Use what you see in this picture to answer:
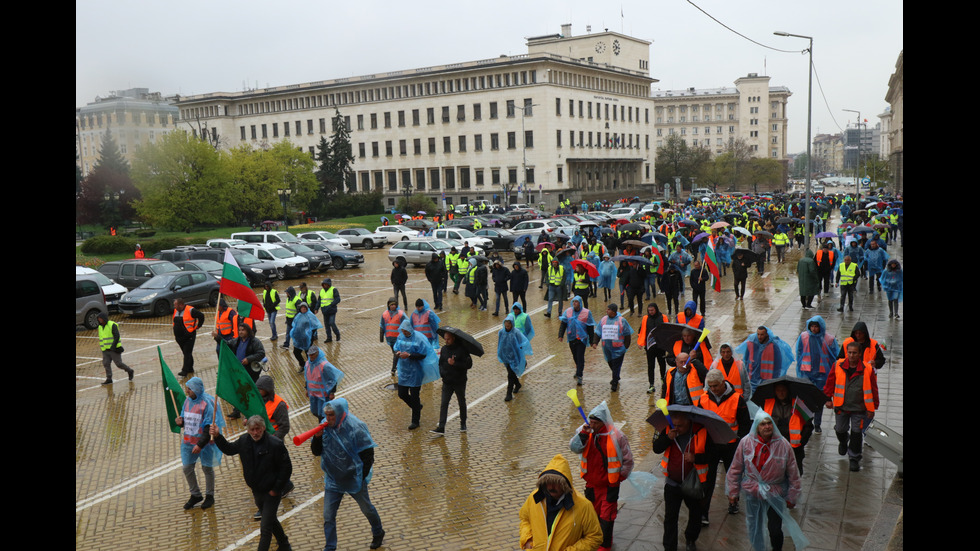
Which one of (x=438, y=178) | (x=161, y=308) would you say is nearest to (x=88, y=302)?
(x=161, y=308)

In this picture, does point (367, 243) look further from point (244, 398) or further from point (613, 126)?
point (613, 126)

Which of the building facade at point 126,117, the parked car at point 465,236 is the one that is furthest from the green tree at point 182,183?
the parked car at point 465,236

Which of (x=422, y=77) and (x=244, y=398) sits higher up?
(x=422, y=77)

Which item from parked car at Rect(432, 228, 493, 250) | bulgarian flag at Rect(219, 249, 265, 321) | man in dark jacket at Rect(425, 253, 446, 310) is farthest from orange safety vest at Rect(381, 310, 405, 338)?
parked car at Rect(432, 228, 493, 250)

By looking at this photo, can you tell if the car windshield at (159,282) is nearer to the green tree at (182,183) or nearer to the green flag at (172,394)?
the green flag at (172,394)

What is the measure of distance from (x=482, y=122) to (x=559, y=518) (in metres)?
73.3

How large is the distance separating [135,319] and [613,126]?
228 ft

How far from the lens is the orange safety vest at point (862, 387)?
348 inches

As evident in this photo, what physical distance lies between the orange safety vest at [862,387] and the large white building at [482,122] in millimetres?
61012

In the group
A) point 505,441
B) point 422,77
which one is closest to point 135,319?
point 505,441

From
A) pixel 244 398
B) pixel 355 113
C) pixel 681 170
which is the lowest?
pixel 244 398

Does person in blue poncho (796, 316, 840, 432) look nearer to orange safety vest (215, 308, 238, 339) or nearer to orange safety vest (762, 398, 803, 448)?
orange safety vest (762, 398, 803, 448)
